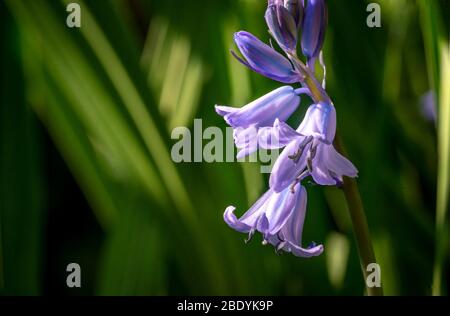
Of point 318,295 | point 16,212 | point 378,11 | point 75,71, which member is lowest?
point 318,295

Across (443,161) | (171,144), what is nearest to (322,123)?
(443,161)

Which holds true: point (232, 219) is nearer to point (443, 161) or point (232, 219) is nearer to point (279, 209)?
point (279, 209)

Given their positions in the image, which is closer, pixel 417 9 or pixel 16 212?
pixel 16 212

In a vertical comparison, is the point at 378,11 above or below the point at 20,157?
above

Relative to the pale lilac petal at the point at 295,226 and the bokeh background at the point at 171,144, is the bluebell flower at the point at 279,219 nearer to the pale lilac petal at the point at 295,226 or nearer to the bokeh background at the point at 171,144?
the pale lilac petal at the point at 295,226

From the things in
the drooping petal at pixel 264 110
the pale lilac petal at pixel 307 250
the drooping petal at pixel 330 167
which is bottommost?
the pale lilac petal at pixel 307 250

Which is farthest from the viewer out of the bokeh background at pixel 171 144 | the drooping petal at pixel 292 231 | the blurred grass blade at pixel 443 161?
the bokeh background at pixel 171 144

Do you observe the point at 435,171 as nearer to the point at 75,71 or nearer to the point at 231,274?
the point at 231,274

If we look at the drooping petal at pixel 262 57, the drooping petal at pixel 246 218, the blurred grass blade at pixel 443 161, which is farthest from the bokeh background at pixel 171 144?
the drooping petal at pixel 262 57
